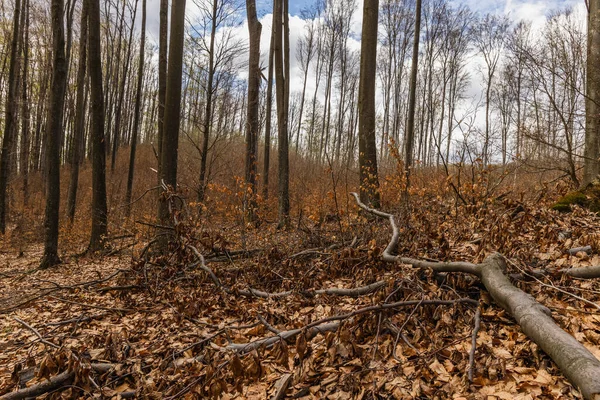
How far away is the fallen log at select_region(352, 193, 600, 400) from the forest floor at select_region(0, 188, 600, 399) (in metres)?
0.14

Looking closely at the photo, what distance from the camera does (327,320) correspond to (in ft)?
7.97

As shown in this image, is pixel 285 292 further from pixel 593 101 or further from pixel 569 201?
pixel 593 101

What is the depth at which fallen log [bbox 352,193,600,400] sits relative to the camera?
1597mm

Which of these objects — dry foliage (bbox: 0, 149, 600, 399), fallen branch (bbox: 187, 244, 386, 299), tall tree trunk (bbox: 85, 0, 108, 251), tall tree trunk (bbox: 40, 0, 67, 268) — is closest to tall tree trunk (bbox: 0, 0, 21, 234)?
tall tree trunk (bbox: 85, 0, 108, 251)

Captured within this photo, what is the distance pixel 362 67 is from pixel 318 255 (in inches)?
177

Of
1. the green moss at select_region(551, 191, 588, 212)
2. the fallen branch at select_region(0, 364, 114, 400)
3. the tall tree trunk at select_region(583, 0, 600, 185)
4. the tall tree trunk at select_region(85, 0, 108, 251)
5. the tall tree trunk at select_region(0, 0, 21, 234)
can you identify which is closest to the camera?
the fallen branch at select_region(0, 364, 114, 400)

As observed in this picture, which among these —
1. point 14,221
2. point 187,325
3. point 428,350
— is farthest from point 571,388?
point 14,221

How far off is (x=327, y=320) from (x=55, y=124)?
25.9 feet

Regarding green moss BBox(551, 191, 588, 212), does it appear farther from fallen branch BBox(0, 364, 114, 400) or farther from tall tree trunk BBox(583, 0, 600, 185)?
fallen branch BBox(0, 364, 114, 400)

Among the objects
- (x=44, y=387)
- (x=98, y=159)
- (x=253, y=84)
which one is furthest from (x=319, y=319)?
(x=253, y=84)

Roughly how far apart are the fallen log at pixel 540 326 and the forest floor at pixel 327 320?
140 millimetres

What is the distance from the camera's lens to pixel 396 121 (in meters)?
24.3

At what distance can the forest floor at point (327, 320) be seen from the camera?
7.09 ft

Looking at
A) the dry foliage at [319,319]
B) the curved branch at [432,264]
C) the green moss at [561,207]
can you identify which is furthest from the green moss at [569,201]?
the curved branch at [432,264]
